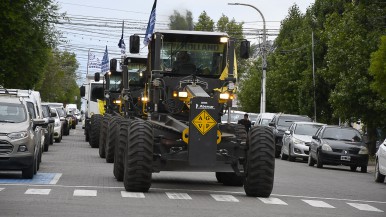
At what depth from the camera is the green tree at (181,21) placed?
2802 centimetres

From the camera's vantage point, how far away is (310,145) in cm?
4134

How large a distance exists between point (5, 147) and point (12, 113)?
1928mm

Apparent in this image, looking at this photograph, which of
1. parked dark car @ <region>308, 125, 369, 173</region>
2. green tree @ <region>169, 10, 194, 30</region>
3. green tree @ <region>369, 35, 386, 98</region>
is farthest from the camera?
parked dark car @ <region>308, 125, 369, 173</region>

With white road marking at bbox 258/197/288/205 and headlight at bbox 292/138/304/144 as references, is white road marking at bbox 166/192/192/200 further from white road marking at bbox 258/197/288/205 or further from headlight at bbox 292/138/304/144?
headlight at bbox 292/138/304/144

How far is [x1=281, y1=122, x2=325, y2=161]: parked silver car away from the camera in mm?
43625

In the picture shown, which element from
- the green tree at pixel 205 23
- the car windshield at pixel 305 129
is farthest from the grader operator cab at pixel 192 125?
the green tree at pixel 205 23

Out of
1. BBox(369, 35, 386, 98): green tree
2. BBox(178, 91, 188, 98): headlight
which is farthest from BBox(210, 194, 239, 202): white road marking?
BBox(369, 35, 386, 98): green tree

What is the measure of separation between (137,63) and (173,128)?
47.7 feet

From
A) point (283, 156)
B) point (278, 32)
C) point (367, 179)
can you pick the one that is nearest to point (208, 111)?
point (367, 179)

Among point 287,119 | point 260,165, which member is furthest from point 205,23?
point 260,165

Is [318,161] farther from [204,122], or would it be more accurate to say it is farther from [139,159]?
[139,159]

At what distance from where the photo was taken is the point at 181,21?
93.1 feet

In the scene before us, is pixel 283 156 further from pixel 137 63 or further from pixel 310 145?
pixel 137 63

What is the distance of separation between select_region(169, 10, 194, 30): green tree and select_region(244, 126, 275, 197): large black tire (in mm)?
7159
